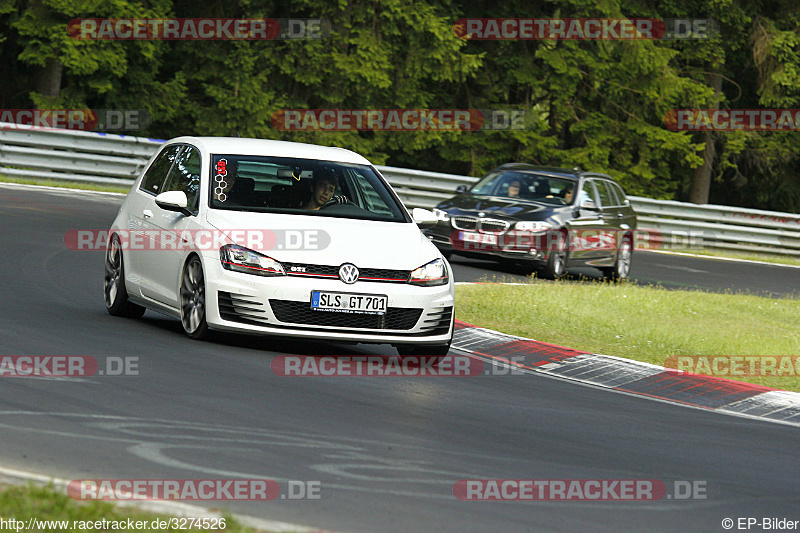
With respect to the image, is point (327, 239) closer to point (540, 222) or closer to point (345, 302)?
point (345, 302)

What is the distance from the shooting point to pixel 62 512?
17.4 feet

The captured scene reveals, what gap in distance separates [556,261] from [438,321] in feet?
33.0

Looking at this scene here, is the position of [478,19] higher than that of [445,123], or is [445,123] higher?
[478,19]

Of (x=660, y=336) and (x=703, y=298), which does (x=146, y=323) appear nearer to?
(x=660, y=336)

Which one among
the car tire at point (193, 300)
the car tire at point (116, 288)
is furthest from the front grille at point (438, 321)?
the car tire at point (116, 288)

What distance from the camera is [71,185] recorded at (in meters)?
25.9

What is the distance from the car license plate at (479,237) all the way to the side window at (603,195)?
9.06ft

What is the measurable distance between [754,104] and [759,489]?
1498 inches

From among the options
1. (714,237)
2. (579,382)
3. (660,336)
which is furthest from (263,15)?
(579,382)

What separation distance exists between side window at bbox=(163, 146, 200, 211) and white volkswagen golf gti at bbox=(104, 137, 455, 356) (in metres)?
0.01

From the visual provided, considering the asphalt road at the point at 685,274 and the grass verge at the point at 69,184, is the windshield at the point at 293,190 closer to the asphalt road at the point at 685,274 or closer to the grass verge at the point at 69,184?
the asphalt road at the point at 685,274

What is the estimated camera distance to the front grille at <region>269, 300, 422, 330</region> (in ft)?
32.6

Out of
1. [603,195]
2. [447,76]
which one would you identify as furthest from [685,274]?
[447,76]

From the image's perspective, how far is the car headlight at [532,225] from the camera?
19891 mm
